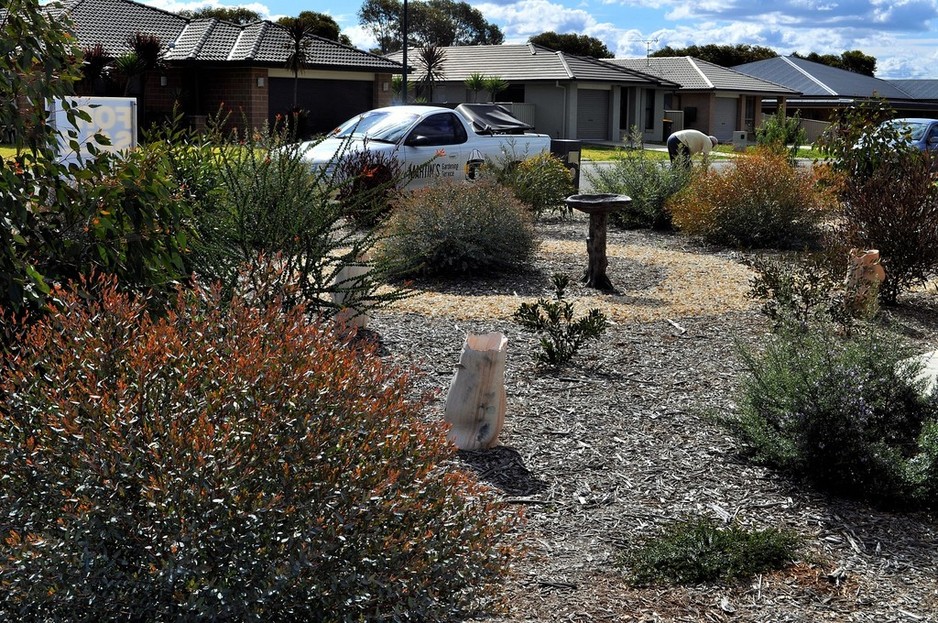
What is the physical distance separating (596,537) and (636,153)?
13870 millimetres

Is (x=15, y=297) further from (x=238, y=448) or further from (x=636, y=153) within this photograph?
(x=636, y=153)

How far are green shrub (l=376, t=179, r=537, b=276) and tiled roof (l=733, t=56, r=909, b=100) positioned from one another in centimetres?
4948

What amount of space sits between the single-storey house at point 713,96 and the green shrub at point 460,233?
136 ft

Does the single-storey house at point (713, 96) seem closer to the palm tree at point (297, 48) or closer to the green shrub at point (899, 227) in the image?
the palm tree at point (297, 48)

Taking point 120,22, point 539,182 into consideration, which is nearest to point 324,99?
point 120,22

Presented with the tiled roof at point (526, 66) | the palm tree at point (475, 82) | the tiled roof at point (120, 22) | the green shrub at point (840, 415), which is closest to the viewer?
the green shrub at point (840, 415)

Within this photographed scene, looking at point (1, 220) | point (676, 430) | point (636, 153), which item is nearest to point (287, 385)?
point (1, 220)

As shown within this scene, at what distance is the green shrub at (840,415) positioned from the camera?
5242 mm

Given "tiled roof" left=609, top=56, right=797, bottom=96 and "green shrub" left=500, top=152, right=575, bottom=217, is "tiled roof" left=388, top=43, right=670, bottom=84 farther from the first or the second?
"green shrub" left=500, top=152, right=575, bottom=217

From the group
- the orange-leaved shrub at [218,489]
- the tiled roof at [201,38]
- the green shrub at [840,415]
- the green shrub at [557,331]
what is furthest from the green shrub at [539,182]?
the tiled roof at [201,38]

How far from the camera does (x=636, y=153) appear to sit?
18.0 metres

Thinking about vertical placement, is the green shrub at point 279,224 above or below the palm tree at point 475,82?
below

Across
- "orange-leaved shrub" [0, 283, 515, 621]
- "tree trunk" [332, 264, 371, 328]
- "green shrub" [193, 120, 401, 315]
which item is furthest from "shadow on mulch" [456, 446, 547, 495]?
"orange-leaved shrub" [0, 283, 515, 621]

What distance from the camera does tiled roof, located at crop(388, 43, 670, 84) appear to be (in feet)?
156
